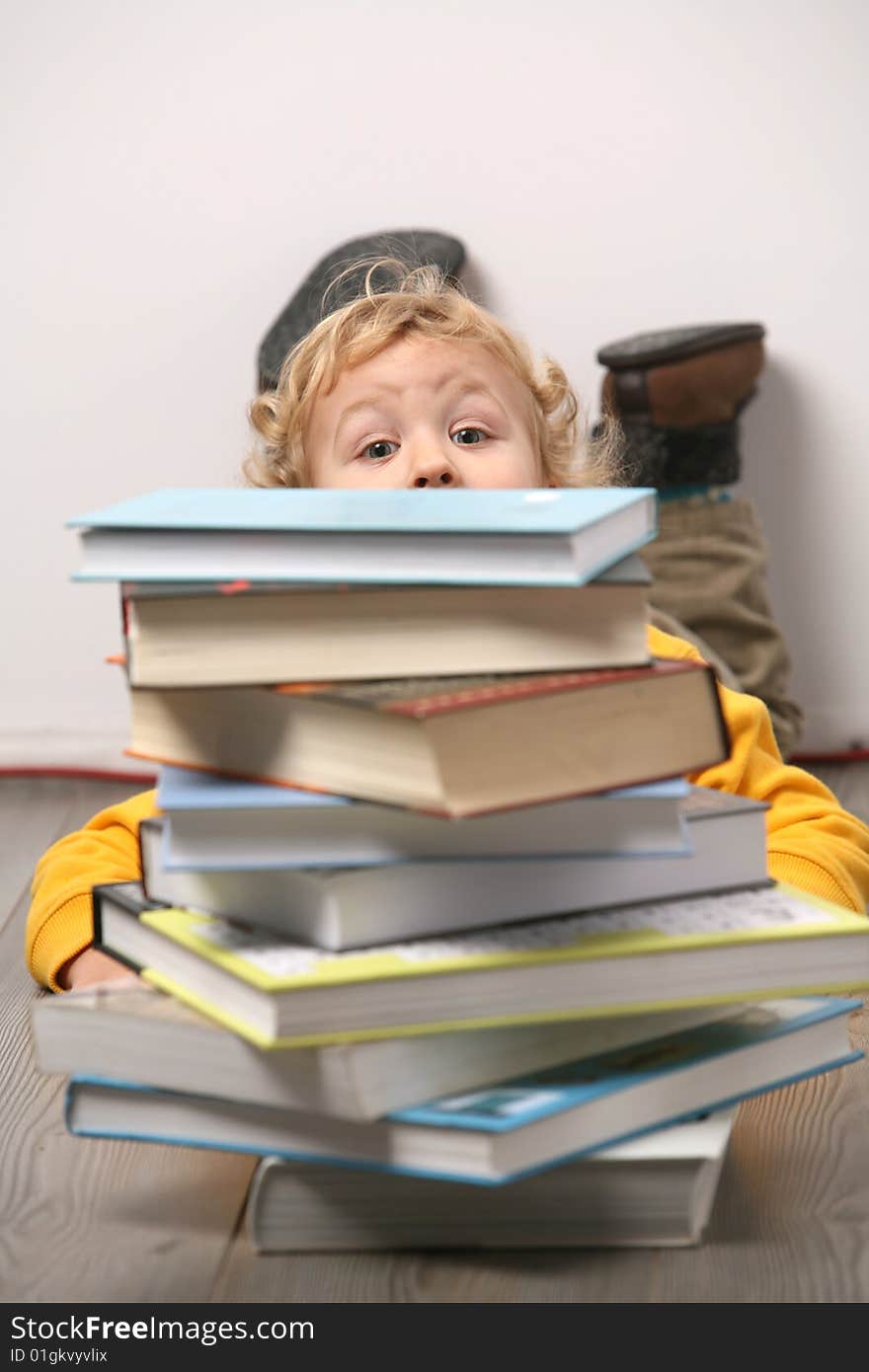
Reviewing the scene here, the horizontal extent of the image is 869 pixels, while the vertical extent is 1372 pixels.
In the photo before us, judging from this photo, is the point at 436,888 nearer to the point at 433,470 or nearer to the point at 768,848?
the point at 768,848

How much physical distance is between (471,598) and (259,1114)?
10.6 inches

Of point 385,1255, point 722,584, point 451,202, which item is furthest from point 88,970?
point 451,202

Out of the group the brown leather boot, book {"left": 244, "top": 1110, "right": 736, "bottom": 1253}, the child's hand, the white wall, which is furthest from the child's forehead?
the white wall

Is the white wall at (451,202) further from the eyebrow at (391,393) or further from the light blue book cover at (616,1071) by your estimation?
the light blue book cover at (616,1071)

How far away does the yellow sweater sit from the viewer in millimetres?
1209

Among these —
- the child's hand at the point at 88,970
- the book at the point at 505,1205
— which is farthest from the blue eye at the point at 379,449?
the book at the point at 505,1205

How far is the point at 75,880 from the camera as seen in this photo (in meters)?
1.24

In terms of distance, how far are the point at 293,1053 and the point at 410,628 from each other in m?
0.20

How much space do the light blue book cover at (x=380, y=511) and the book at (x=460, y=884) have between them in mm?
137

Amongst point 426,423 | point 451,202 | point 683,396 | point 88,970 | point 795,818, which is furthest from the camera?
point 451,202

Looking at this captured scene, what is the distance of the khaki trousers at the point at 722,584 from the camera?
2562mm

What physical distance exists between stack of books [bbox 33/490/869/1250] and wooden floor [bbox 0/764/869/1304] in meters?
0.02

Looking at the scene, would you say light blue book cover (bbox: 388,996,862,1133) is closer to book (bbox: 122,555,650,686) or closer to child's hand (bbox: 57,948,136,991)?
book (bbox: 122,555,650,686)
